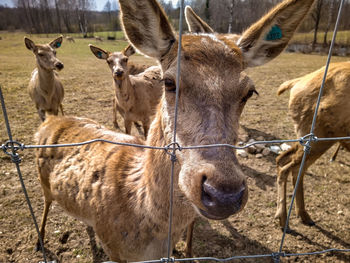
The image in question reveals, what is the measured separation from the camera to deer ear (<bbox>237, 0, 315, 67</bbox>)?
70.0 inches

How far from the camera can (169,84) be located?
1.78 meters

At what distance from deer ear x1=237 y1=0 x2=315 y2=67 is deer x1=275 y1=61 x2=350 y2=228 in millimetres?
1610

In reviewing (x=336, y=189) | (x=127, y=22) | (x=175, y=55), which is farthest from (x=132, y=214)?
(x=336, y=189)

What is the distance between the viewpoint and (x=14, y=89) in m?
10.1

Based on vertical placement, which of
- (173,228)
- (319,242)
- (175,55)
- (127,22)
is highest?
(127,22)

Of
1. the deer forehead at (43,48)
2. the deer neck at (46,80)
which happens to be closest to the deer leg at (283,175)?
the deer neck at (46,80)

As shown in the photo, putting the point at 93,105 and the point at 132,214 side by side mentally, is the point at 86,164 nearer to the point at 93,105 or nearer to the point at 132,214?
the point at 132,214

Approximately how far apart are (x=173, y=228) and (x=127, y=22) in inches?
67.9

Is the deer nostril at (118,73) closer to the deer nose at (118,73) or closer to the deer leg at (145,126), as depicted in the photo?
the deer nose at (118,73)

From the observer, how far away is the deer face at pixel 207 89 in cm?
134

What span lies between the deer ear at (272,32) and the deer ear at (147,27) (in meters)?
0.67

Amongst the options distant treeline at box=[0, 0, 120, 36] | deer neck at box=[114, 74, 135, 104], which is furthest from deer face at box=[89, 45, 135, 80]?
distant treeline at box=[0, 0, 120, 36]

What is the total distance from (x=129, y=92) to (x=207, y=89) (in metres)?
4.82

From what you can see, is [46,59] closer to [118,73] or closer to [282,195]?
[118,73]
